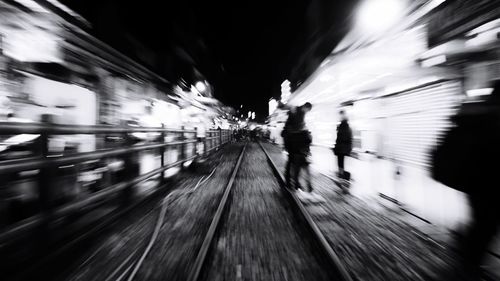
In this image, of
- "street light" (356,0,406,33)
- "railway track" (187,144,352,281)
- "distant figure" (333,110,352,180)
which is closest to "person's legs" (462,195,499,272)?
"railway track" (187,144,352,281)

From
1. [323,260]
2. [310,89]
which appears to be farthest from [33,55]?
[310,89]

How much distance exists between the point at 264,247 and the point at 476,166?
1.96 m

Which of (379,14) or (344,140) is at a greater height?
(379,14)

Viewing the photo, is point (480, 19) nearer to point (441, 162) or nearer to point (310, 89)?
point (441, 162)

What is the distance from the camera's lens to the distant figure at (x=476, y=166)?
189 centimetres

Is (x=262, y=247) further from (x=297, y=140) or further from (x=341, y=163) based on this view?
(x=341, y=163)

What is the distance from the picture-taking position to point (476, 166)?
196 cm

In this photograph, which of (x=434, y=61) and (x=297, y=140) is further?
(x=297, y=140)

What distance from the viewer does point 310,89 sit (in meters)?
14.0

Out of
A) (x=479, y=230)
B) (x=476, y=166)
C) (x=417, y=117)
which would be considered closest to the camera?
(x=476, y=166)

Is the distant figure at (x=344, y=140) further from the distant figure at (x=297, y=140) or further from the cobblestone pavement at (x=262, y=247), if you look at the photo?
the cobblestone pavement at (x=262, y=247)

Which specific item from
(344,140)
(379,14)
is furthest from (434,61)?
(344,140)

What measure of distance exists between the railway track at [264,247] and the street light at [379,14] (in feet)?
13.6

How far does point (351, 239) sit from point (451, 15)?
3.87m
